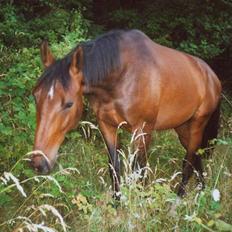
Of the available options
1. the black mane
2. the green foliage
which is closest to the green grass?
the black mane

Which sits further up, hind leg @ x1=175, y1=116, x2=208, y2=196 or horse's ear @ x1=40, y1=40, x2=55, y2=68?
horse's ear @ x1=40, y1=40, x2=55, y2=68

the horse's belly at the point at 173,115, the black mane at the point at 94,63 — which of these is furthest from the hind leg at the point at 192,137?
the black mane at the point at 94,63

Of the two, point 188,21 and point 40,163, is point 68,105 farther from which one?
point 188,21

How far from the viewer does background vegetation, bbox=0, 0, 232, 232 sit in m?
3.39

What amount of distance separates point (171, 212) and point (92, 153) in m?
2.50

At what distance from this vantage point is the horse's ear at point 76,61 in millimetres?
4148

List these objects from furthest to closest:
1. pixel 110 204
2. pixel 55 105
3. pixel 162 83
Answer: pixel 162 83
pixel 110 204
pixel 55 105

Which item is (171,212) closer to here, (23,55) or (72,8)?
(23,55)

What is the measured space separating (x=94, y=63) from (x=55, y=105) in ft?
2.08

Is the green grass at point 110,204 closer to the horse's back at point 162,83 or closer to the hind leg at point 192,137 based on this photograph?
the hind leg at point 192,137

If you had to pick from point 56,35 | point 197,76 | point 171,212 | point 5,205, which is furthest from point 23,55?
point 171,212

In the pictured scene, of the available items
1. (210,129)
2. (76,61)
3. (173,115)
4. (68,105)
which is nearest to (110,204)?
(68,105)

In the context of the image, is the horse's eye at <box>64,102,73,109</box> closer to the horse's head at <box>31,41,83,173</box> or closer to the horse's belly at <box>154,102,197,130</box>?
the horse's head at <box>31,41,83,173</box>

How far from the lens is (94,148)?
6.18 metres
